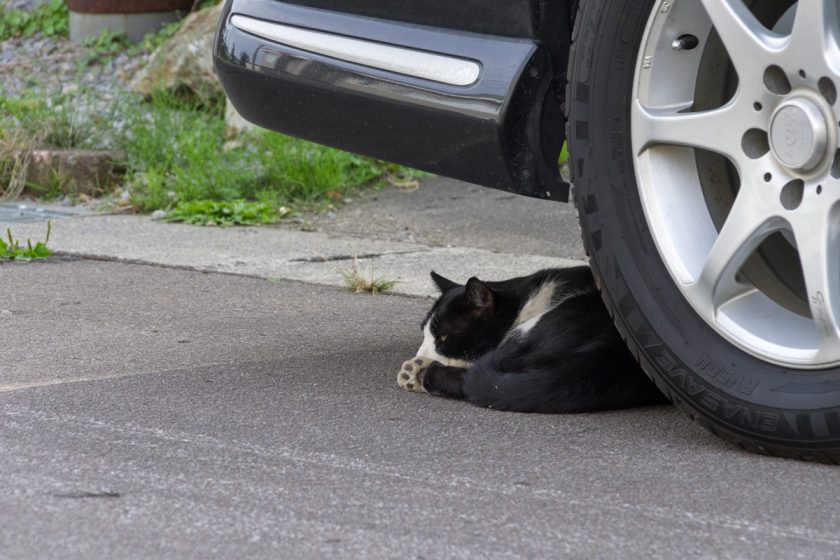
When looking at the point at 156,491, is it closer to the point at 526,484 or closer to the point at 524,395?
the point at 526,484

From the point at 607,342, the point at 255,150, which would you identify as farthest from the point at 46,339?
the point at 255,150

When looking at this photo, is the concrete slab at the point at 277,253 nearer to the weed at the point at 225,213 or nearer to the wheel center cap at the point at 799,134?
the weed at the point at 225,213

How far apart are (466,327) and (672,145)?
1.05 m

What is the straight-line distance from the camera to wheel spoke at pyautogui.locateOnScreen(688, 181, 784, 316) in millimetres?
2385

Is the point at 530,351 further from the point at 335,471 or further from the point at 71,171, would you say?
the point at 71,171

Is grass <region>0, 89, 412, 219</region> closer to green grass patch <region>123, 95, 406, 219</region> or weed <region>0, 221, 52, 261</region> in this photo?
green grass patch <region>123, 95, 406, 219</region>

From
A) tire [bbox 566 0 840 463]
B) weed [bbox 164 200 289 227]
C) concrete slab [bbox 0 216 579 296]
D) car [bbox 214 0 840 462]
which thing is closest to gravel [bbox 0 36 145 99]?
weed [bbox 164 200 289 227]

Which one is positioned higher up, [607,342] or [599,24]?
[599,24]

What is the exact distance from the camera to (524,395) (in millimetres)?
2836

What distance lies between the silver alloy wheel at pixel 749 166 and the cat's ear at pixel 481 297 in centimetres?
93

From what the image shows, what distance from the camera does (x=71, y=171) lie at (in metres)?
6.59

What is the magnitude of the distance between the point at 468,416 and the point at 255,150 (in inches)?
163

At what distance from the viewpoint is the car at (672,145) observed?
7.55ft

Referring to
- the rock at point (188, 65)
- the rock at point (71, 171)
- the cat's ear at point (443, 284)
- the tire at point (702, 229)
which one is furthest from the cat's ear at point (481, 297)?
the rock at point (188, 65)
